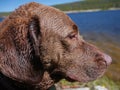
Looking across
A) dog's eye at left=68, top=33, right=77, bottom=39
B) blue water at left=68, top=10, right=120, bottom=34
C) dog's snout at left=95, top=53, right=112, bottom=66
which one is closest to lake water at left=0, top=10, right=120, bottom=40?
blue water at left=68, top=10, right=120, bottom=34

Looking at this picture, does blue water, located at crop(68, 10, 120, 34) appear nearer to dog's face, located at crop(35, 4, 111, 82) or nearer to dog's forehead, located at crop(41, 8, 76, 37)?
dog's face, located at crop(35, 4, 111, 82)

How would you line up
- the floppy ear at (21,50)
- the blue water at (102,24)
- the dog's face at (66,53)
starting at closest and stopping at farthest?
the floppy ear at (21,50) < the dog's face at (66,53) < the blue water at (102,24)

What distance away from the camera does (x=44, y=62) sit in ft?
13.4

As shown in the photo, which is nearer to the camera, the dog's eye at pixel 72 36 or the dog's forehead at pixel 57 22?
the dog's forehead at pixel 57 22

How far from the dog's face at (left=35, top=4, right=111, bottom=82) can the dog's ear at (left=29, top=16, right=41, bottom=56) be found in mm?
65

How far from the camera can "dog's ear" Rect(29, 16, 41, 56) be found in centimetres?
398

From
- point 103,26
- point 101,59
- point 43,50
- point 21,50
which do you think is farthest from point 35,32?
point 103,26

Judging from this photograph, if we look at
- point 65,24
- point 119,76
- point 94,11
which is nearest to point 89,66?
point 65,24

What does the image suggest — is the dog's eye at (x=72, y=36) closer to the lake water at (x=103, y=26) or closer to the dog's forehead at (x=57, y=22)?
the dog's forehead at (x=57, y=22)

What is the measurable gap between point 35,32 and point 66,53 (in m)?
0.53

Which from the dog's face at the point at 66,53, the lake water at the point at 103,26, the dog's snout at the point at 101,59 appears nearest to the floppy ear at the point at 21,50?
the dog's face at the point at 66,53

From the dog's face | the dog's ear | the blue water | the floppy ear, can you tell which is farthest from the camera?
Answer: the blue water

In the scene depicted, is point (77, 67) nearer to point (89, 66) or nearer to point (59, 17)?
point (89, 66)

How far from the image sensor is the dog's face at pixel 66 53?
4.20 m
